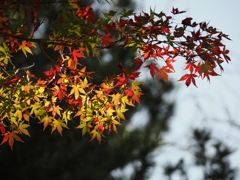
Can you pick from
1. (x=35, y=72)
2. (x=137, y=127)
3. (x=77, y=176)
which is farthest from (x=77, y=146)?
(x=137, y=127)

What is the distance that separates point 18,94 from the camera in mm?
2051

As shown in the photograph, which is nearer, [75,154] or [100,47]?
[100,47]

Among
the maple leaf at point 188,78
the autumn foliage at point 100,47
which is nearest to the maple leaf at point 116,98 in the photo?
the autumn foliage at point 100,47

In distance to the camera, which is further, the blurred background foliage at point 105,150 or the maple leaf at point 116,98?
the blurred background foliage at point 105,150

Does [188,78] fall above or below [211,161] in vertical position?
below

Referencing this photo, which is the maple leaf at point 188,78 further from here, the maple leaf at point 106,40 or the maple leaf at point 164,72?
the maple leaf at point 106,40

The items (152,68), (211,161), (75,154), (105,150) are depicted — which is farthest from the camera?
(211,161)

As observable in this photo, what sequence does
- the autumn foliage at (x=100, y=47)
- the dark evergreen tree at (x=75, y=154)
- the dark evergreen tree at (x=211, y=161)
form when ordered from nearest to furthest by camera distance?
the autumn foliage at (x=100, y=47), the dark evergreen tree at (x=75, y=154), the dark evergreen tree at (x=211, y=161)

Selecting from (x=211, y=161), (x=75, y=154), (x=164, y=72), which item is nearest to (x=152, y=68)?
(x=164, y=72)

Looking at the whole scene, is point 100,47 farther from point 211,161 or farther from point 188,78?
point 211,161

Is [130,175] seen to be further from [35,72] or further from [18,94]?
[18,94]

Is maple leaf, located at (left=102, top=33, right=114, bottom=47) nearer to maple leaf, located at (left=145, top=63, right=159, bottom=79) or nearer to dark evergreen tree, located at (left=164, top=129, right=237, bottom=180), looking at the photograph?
maple leaf, located at (left=145, top=63, right=159, bottom=79)

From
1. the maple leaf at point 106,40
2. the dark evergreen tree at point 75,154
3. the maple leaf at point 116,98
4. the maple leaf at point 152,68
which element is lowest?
the maple leaf at point 116,98

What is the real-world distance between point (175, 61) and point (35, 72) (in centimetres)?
340
